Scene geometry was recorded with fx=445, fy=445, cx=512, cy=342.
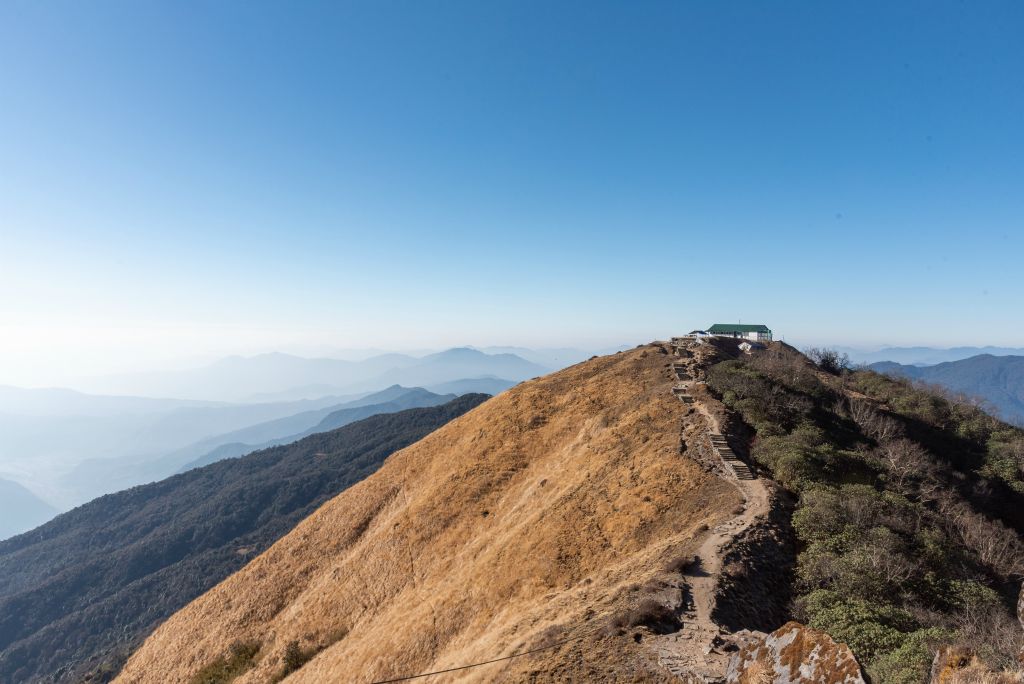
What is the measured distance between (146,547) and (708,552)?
197m

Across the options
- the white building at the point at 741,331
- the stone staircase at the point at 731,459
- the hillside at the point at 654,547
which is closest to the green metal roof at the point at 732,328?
the white building at the point at 741,331

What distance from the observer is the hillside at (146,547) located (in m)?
122

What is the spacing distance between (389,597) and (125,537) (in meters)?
203

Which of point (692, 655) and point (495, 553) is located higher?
point (692, 655)

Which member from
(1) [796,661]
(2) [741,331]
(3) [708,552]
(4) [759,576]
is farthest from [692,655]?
(2) [741,331]

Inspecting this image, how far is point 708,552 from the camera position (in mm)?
17219

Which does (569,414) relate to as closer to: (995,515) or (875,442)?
(875,442)

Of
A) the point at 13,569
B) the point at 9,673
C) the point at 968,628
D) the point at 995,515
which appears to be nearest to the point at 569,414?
the point at 995,515

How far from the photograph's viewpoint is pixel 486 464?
38.1 m

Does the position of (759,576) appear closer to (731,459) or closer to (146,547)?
(731,459)

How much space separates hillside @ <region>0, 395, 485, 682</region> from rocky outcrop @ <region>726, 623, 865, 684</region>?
13661cm

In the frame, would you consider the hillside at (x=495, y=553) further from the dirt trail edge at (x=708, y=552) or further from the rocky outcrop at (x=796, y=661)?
the rocky outcrop at (x=796, y=661)

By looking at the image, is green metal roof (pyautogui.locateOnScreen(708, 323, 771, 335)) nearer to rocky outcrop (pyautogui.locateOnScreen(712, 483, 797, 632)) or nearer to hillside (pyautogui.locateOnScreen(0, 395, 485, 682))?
rocky outcrop (pyautogui.locateOnScreen(712, 483, 797, 632))

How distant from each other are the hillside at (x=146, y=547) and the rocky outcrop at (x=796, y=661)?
13661cm
